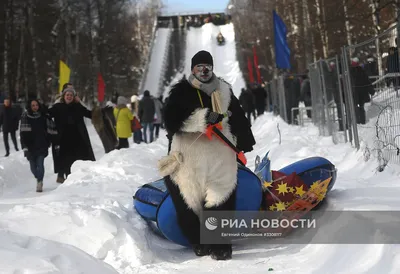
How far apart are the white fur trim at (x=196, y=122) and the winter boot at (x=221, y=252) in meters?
0.99

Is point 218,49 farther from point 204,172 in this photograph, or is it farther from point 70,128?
point 204,172

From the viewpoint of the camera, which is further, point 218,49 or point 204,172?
→ point 218,49

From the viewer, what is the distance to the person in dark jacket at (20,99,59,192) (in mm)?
9602

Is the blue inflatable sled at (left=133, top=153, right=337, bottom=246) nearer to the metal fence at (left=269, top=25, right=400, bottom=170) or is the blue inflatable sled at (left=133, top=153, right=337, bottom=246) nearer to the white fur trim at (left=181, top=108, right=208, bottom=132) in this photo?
the white fur trim at (left=181, top=108, right=208, bottom=132)

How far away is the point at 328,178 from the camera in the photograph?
18.5 ft

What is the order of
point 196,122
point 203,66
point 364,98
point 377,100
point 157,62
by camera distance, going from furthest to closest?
point 157,62
point 364,98
point 377,100
point 203,66
point 196,122

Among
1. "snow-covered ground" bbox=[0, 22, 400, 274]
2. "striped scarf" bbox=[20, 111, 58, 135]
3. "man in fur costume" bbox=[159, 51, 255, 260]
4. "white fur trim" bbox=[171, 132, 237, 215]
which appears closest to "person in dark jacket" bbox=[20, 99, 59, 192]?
"striped scarf" bbox=[20, 111, 58, 135]

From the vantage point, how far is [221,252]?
187 inches

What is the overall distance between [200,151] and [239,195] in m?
0.54

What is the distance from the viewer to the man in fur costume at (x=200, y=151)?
480 cm

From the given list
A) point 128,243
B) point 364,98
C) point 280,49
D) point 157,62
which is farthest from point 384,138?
point 157,62

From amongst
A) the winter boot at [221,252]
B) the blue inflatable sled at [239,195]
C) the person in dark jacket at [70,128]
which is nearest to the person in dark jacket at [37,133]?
the person in dark jacket at [70,128]

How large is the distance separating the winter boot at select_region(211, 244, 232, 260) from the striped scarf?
562 cm

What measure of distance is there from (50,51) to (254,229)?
3575 cm
